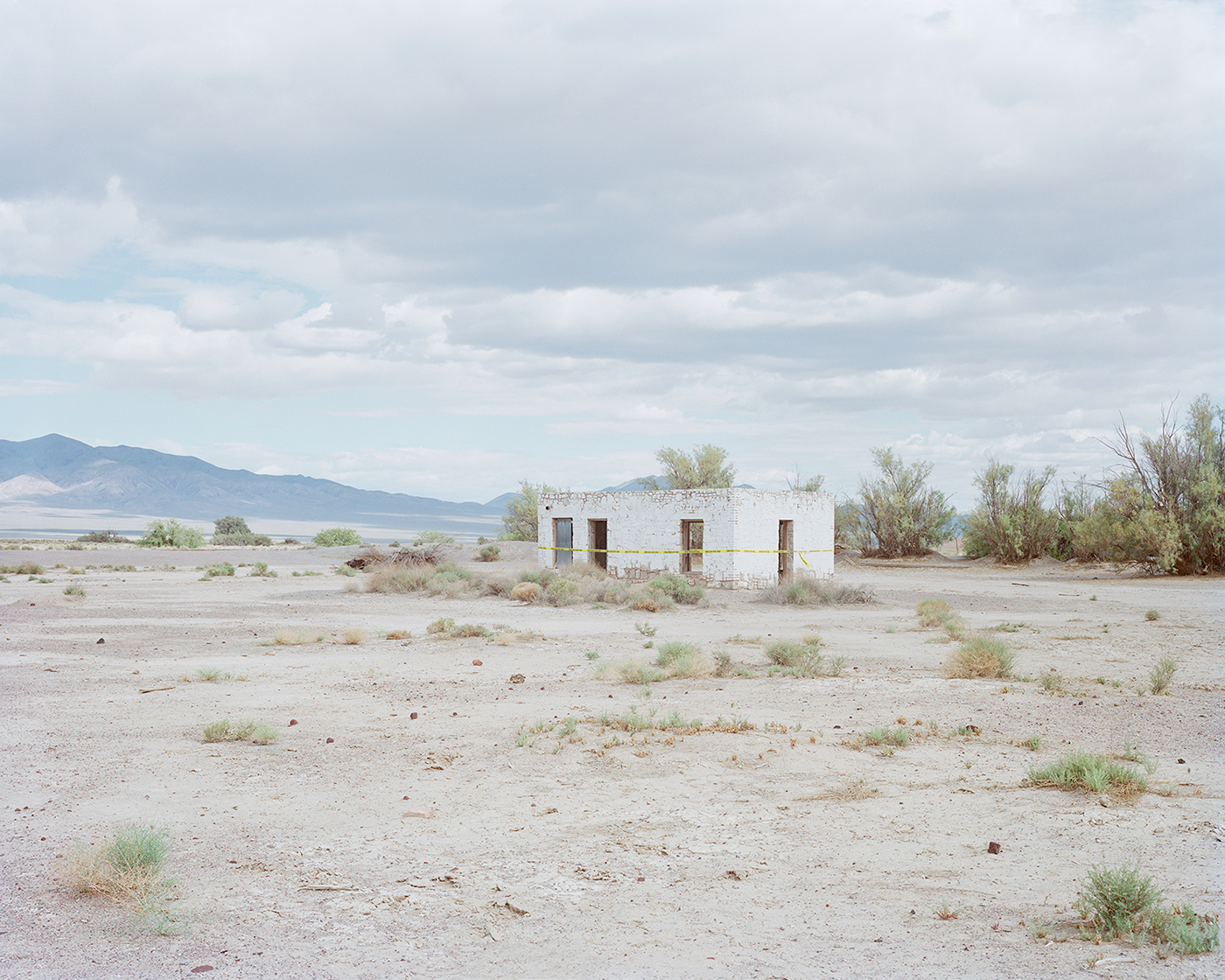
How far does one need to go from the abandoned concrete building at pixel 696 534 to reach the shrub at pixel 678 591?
10.7ft

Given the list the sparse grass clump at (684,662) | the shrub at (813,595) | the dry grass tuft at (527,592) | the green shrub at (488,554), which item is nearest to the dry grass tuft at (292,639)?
the sparse grass clump at (684,662)

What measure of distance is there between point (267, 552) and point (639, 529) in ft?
113

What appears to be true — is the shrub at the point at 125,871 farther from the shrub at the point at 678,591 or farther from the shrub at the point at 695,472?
the shrub at the point at 695,472

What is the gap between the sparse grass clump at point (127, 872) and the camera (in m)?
4.82

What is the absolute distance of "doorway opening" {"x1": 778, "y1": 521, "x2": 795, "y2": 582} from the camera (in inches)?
1159

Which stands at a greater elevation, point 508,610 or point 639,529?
point 639,529

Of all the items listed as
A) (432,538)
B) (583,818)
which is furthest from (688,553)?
(583,818)

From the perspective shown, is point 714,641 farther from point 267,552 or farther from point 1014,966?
point 267,552

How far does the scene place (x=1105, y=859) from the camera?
5.43m

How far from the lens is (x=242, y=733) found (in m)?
8.52

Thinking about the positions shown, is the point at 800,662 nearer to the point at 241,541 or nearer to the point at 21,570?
the point at 21,570

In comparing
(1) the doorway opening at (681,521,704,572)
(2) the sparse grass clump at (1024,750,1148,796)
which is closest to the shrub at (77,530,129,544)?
(1) the doorway opening at (681,521,704,572)

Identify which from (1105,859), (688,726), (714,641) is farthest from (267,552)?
(1105,859)

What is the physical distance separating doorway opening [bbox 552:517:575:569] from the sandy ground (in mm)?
17499
